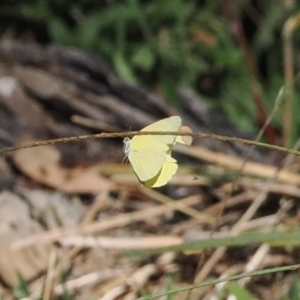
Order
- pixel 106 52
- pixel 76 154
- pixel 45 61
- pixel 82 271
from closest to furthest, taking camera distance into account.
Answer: pixel 82 271 → pixel 76 154 → pixel 45 61 → pixel 106 52

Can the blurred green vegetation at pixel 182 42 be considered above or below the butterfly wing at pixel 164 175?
above

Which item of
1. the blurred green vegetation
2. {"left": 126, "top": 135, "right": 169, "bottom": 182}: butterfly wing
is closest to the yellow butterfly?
{"left": 126, "top": 135, "right": 169, "bottom": 182}: butterfly wing

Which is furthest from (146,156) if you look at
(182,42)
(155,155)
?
(182,42)

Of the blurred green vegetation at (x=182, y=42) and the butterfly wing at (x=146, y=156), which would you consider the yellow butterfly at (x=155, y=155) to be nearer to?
the butterfly wing at (x=146, y=156)

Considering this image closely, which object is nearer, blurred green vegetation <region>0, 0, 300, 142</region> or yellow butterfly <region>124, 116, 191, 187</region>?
yellow butterfly <region>124, 116, 191, 187</region>

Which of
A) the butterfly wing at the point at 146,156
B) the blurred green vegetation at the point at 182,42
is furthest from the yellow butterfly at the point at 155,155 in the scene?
the blurred green vegetation at the point at 182,42

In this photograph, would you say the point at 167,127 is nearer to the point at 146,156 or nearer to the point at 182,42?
the point at 146,156

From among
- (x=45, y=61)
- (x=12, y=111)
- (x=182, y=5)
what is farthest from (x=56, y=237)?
(x=182, y=5)

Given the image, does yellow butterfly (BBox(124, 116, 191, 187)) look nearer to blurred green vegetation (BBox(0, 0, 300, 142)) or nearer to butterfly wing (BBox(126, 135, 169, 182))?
butterfly wing (BBox(126, 135, 169, 182))

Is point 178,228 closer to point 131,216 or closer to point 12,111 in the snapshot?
point 131,216
